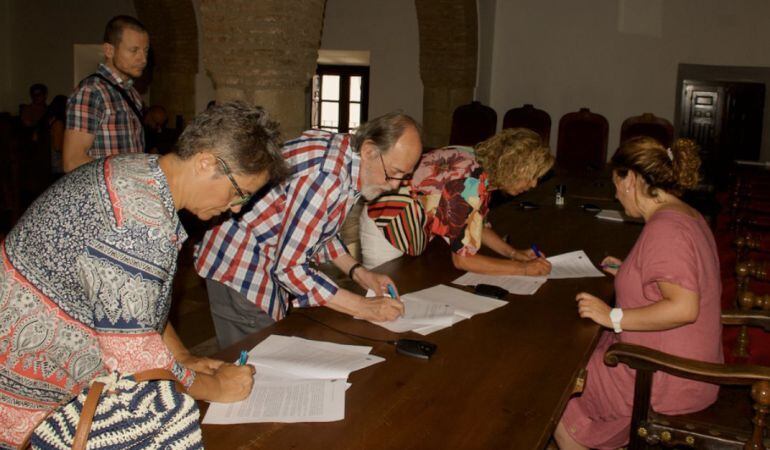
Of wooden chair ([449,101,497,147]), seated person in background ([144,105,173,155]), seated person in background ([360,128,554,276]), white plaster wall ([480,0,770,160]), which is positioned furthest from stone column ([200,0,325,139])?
white plaster wall ([480,0,770,160])

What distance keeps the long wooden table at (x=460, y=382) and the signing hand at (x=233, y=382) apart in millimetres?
108

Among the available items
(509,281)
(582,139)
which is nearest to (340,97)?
(582,139)

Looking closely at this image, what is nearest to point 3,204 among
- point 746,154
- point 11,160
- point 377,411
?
point 11,160

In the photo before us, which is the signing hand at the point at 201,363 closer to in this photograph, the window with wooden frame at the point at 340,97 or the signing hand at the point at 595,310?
the signing hand at the point at 595,310

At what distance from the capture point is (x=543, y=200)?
4930 millimetres

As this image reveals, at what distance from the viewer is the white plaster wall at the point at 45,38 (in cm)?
1220

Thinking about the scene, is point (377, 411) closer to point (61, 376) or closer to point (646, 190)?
point (61, 376)

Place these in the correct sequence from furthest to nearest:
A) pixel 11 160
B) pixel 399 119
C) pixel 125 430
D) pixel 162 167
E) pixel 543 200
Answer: pixel 11 160, pixel 543 200, pixel 399 119, pixel 162 167, pixel 125 430

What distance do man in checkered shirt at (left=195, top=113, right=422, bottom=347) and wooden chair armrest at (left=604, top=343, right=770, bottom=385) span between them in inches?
27.6

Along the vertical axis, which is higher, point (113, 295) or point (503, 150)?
point (503, 150)

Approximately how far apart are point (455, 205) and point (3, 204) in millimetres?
4737

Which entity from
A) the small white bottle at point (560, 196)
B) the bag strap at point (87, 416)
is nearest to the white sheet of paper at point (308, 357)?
the bag strap at point (87, 416)

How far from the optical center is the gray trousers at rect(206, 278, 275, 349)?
7.85ft

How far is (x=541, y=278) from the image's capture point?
286cm
